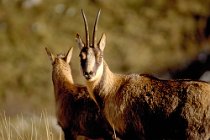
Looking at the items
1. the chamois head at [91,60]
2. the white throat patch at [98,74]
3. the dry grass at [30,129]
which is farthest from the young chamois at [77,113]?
the chamois head at [91,60]

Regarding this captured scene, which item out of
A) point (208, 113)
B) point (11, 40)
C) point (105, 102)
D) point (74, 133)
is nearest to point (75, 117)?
point (74, 133)

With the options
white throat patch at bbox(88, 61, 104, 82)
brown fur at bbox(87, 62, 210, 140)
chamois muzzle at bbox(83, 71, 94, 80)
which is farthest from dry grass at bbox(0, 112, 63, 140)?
chamois muzzle at bbox(83, 71, 94, 80)

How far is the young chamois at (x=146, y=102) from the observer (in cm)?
1305

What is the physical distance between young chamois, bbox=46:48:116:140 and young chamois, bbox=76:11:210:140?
2.09 feet

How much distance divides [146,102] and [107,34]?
1881cm

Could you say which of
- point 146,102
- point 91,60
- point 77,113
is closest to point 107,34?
point 77,113

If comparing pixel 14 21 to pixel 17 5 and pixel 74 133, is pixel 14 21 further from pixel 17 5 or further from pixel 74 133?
pixel 74 133

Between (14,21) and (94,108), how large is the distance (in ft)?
58.4

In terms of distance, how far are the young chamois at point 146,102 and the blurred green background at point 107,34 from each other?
15.6 m

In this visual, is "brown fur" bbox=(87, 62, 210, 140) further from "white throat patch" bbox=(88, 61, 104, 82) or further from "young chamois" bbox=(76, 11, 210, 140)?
"white throat patch" bbox=(88, 61, 104, 82)

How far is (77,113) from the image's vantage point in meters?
15.2

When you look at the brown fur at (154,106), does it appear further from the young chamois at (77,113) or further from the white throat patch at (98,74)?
the young chamois at (77,113)

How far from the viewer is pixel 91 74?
13.1 m

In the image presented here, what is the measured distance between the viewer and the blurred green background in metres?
30.6
